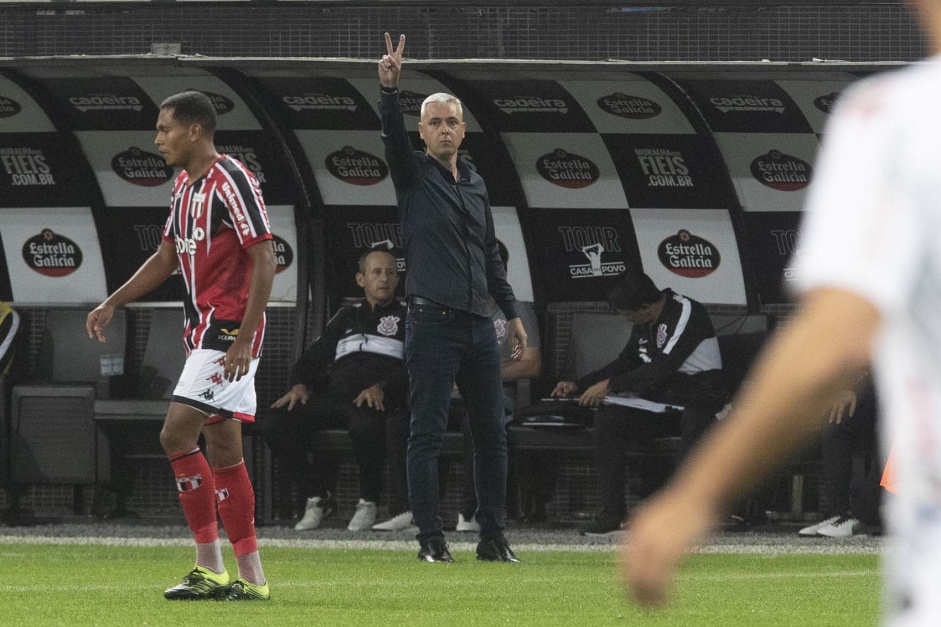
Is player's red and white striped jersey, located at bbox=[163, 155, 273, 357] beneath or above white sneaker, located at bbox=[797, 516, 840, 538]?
above

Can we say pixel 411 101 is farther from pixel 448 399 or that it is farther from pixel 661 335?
pixel 448 399

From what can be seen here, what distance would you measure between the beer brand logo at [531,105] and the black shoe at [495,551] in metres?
3.05

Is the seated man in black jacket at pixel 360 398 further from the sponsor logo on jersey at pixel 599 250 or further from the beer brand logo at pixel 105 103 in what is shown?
the beer brand logo at pixel 105 103

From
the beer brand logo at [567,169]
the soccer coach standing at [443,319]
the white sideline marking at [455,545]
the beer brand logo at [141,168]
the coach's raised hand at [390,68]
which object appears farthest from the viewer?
the beer brand logo at [141,168]

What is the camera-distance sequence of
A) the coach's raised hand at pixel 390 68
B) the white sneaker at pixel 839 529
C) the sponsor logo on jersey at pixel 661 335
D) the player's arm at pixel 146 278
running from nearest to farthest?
the player's arm at pixel 146 278 < the coach's raised hand at pixel 390 68 < the white sneaker at pixel 839 529 < the sponsor logo on jersey at pixel 661 335

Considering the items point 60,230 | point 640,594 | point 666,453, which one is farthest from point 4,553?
point 640,594

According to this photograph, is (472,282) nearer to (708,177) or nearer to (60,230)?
(708,177)

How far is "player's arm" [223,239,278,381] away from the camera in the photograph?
5.47 m

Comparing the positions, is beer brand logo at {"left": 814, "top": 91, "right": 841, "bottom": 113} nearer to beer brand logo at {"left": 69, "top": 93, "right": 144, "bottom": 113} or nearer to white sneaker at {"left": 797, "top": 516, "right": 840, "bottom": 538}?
white sneaker at {"left": 797, "top": 516, "right": 840, "bottom": 538}

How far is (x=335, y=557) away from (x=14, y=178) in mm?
3692

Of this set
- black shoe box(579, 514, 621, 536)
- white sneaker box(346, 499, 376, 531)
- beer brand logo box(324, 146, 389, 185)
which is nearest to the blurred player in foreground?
black shoe box(579, 514, 621, 536)

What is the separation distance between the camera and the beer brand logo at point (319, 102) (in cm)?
950

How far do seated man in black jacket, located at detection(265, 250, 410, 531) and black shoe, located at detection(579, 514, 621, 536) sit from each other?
1014mm

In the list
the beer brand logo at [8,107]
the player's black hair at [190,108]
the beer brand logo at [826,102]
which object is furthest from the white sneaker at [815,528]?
the beer brand logo at [8,107]
